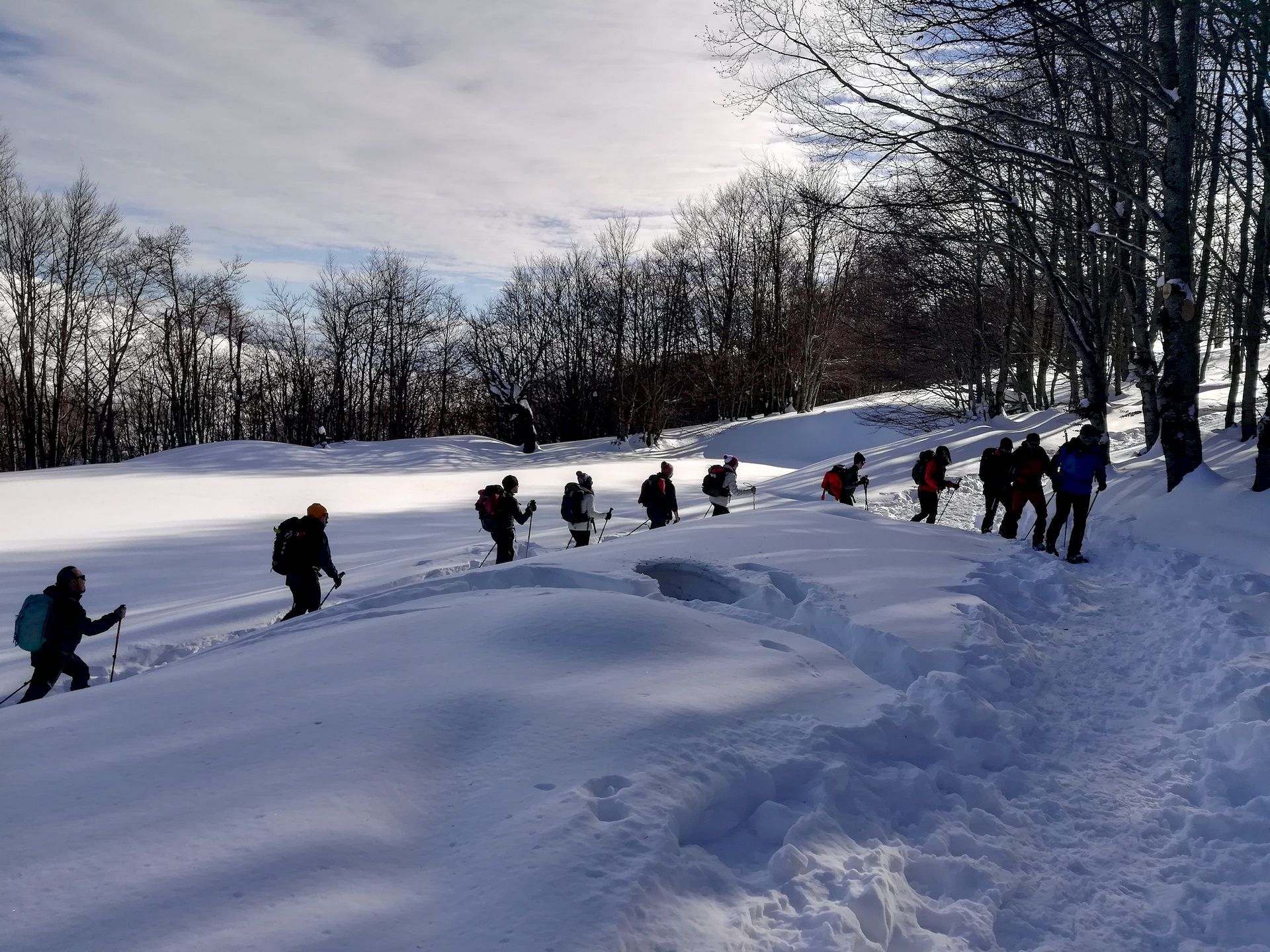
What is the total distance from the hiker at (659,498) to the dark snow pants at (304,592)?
18.9ft

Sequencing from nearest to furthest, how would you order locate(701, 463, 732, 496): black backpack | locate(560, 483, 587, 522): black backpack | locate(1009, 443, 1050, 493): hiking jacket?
locate(1009, 443, 1050, 493): hiking jacket → locate(560, 483, 587, 522): black backpack → locate(701, 463, 732, 496): black backpack

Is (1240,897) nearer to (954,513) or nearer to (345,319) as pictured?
(954,513)

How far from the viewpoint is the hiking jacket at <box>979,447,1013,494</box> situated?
12.0 metres

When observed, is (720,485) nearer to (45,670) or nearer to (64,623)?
(64,623)

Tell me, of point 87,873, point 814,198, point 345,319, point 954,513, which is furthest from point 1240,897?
point 345,319

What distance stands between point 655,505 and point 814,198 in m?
5.43

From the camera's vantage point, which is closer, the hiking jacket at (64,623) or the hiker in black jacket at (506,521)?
the hiking jacket at (64,623)

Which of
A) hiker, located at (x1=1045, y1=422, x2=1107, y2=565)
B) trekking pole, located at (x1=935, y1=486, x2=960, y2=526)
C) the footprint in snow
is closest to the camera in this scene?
the footprint in snow

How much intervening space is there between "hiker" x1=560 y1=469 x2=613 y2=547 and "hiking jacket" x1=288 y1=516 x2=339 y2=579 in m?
3.87

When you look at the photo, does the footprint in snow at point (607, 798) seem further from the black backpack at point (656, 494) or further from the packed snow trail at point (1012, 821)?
the black backpack at point (656, 494)

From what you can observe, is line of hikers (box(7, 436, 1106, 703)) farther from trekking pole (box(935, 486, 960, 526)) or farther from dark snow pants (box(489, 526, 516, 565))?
trekking pole (box(935, 486, 960, 526))

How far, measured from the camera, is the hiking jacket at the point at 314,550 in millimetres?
8680

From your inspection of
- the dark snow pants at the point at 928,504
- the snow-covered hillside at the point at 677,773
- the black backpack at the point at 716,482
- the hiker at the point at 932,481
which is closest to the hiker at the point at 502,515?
the snow-covered hillside at the point at 677,773

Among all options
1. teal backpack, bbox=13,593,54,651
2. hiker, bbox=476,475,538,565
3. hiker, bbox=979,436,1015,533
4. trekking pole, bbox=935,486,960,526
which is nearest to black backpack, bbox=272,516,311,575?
teal backpack, bbox=13,593,54,651
